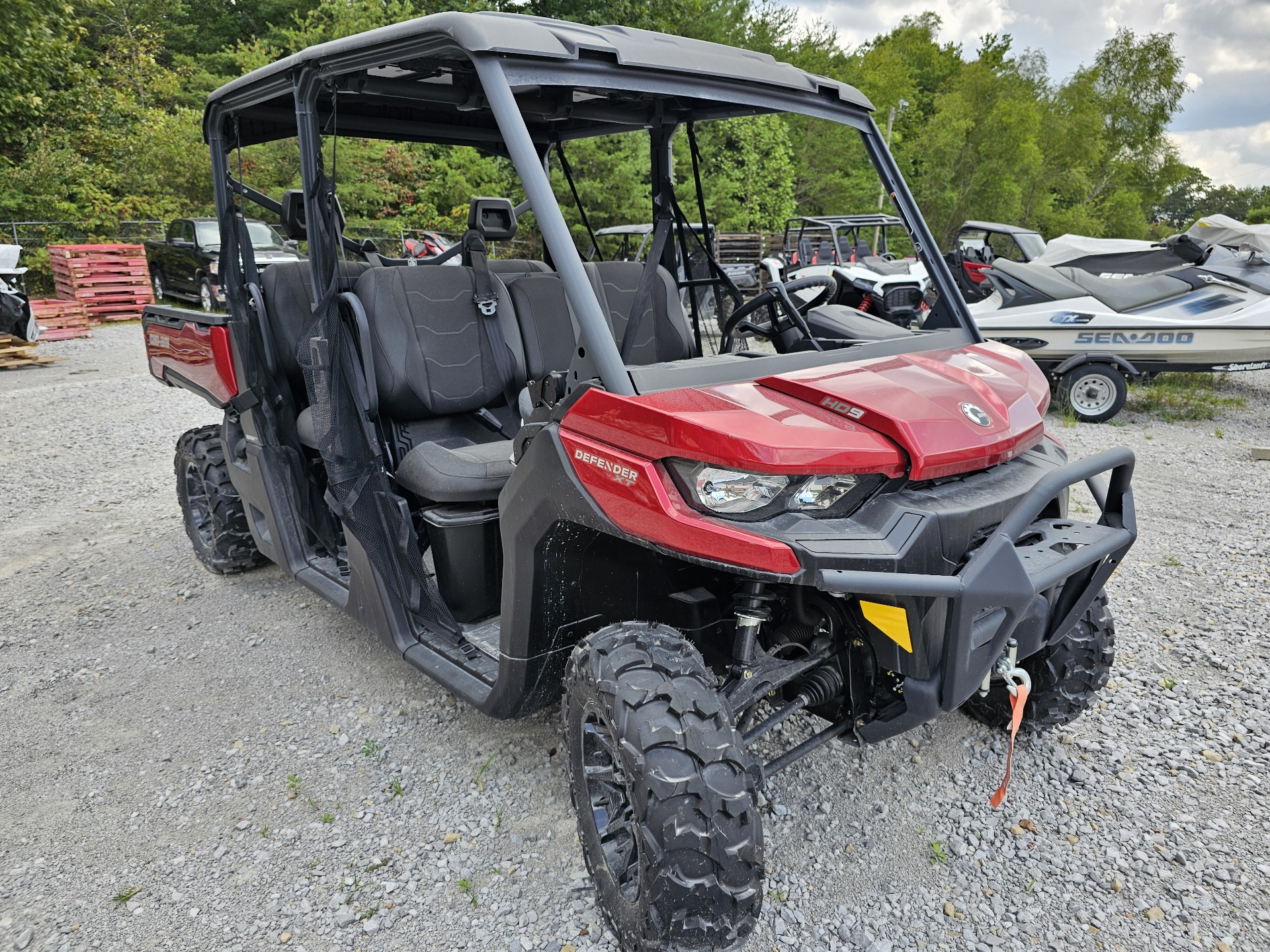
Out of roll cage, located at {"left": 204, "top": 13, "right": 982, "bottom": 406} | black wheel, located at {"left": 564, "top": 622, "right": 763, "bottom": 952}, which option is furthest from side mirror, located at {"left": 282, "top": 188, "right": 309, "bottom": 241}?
black wheel, located at {"left": 564, "top": 622, "right": 763, "bottom": 952}

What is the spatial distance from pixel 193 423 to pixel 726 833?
7.53 meters

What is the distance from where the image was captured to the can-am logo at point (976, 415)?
2.04 m

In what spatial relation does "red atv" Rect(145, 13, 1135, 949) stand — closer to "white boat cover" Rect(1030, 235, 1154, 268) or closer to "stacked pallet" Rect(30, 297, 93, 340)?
"white boat cover" Rect(1030, 235, 1154, 268)

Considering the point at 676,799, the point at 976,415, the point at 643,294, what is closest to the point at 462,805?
the point at 676,799

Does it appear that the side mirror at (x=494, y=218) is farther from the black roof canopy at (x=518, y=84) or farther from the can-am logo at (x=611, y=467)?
the can-am logo at (x=611, y=467)

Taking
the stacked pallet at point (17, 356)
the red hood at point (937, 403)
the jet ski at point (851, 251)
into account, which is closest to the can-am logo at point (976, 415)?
the red hood at point (937, 403)

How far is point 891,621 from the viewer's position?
6.01 feet

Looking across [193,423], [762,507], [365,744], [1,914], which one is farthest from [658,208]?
[193,423]

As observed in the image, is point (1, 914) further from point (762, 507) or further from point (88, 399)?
point (88, 399)

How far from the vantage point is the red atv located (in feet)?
5.90

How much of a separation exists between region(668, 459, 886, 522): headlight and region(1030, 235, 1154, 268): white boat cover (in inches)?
349

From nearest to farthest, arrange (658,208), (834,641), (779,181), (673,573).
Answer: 1. (834,641)
2. (673,573)
3. (658,208)
4. (779,181)

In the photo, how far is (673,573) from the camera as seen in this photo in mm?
2389

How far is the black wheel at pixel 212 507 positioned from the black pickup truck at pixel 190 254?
910cm
